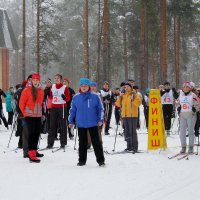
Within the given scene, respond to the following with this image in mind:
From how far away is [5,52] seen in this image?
3841cm

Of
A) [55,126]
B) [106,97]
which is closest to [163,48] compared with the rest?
[106,97]

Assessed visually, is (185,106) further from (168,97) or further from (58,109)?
(168,97)

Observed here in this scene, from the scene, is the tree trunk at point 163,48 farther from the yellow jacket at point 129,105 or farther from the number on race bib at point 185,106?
the number on race bib at point 185,106

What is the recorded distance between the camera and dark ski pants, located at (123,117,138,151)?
1022 cm

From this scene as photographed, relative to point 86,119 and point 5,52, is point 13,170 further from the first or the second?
point 5,52

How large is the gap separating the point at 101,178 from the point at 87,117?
162cm

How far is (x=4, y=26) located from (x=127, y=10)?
1237cm

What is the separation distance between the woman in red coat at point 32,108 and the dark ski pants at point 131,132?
2.59 meters

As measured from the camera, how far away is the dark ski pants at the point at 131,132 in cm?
1022

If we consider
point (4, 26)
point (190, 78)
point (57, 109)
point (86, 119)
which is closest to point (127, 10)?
point (4, 26)

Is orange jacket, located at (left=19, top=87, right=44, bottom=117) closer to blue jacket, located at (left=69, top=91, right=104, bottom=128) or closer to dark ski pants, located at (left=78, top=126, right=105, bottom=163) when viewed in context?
blue jacket, located at (left=69, top=91, right=104, bottom=128)

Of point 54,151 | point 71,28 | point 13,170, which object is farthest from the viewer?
point 71,28

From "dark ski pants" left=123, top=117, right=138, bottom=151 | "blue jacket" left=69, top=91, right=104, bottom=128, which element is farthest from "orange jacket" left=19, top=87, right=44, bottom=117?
"dark ski pants" left=123, top=117, right=138, bottom=151

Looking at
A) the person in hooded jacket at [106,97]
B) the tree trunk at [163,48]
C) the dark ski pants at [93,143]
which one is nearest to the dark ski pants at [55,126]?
the dark ski pants at [93,143]
